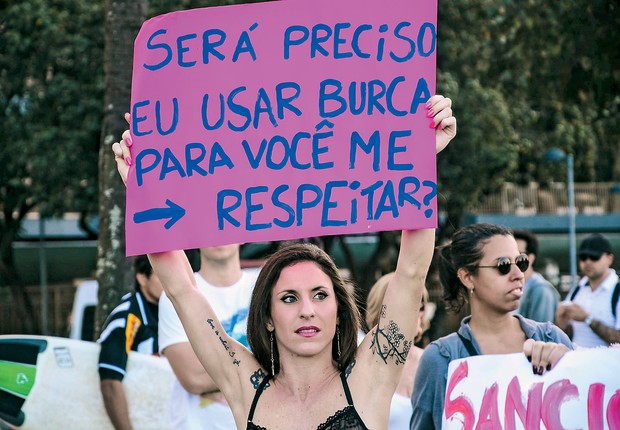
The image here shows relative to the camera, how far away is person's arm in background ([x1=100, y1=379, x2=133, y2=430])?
5707mm

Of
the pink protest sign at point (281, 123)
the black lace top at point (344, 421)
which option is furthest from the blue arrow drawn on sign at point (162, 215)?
the black lace top at point (344, 421)

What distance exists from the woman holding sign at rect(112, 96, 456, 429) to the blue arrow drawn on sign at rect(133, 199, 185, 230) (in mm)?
114

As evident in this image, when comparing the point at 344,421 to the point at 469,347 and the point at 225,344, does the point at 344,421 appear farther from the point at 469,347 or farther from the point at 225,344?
the point at 469,347

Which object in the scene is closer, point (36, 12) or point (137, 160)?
point (137, 160)

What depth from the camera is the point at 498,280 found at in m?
4.11

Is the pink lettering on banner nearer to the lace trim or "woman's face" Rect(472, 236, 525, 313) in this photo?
"woman's face" Rect(472, 236, 525, 313)

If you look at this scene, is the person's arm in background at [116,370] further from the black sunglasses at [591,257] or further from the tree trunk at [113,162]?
the black sunglasses at [591,257]

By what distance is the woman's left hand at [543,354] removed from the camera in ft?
11.4

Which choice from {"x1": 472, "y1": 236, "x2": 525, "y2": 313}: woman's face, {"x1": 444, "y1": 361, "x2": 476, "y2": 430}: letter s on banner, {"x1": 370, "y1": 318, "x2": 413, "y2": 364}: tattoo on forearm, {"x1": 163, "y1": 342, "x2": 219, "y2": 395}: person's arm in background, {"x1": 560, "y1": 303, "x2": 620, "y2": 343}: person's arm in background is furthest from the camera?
{"x1": 560, "y1": 303, "x2": 620, "y2": 343}: person's arm in background

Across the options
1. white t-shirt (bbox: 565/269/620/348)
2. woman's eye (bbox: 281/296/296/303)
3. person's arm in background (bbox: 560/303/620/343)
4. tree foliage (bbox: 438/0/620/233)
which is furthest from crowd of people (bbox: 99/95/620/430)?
tree foliage (bbox: 438/0/620/233)

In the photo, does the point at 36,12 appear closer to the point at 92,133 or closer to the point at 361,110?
the point at 92,133

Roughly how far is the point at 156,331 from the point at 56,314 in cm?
2264

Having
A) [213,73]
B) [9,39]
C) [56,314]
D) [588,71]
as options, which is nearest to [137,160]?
[213,73]

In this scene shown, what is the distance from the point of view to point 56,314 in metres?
27.8
